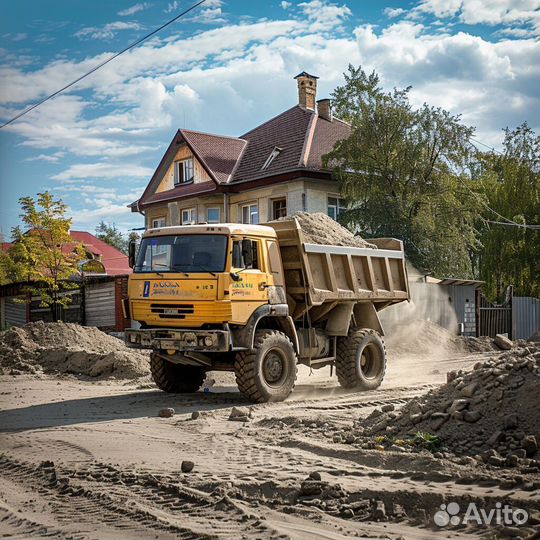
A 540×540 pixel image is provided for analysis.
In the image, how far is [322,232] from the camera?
14648 millimetres

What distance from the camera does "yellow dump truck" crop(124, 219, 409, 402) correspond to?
12.4m

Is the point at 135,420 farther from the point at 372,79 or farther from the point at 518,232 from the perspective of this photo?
the point at 518,232

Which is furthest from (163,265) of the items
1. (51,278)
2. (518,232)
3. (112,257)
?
(112,257)

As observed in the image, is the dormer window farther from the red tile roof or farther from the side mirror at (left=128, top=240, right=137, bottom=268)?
the red tile roof

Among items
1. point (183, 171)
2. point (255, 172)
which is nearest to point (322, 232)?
point (255, 172)

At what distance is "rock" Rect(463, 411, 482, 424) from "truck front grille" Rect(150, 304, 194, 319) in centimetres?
530

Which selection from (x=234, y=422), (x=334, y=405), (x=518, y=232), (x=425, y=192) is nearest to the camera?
(x=234, y=422)

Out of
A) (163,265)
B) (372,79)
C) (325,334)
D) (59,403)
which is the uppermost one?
(372,79)

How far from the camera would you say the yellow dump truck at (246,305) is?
1241 cm

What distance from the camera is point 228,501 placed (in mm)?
6246

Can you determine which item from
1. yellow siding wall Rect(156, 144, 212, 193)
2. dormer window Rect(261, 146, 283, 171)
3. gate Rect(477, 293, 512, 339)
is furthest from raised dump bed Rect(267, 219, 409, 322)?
yellow siding wall Rect(156, 144, 212, 193)

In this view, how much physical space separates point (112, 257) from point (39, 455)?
44251 millimetres

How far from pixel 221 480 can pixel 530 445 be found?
302 centimetres

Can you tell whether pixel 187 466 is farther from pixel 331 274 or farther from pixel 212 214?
pixel 212 214
